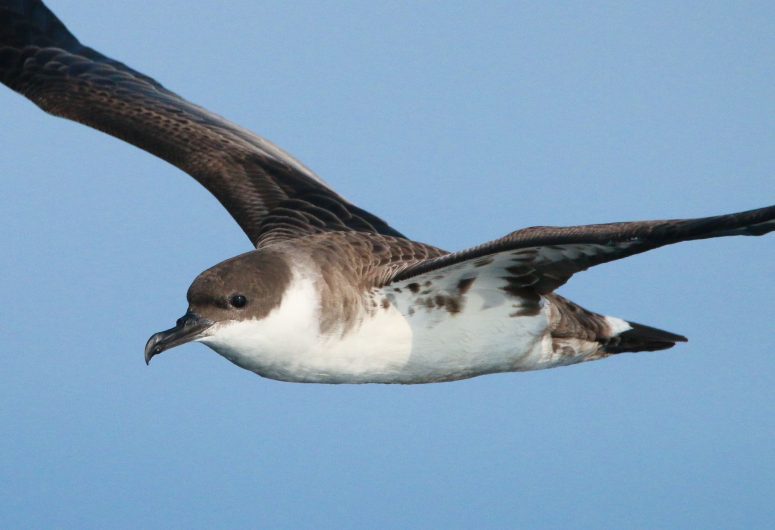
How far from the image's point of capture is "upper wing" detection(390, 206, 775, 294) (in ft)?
22.6

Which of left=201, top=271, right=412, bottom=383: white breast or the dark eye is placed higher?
the dark eye

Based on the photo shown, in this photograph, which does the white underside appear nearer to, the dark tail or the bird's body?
the bird's body

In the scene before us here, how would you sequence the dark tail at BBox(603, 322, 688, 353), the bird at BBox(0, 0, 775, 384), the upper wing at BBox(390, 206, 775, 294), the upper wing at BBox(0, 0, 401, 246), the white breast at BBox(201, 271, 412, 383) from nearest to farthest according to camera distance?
the upper wing at BBox(390, 206, 775, 294) < the bird at BBox(0, 0, 775, 384) < the white breast at BBox(201, 271, 412, 383) < the dark tail at BBox(603, 322, 688, 353) < the upper wing at BBox(0, 0, 401, 246)

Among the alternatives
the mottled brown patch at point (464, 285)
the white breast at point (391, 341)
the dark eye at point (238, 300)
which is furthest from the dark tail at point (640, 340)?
the dark eye at point (238, 300)

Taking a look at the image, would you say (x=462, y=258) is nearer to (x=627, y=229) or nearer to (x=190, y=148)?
(x=627, y=229)

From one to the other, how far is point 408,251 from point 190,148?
2.65 m

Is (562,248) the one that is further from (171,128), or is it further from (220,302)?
(171,128)

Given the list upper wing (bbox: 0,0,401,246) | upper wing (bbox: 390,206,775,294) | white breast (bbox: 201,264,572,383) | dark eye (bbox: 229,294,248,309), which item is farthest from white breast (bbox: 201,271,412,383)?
upper wing (bbox: 0,0,401,246)

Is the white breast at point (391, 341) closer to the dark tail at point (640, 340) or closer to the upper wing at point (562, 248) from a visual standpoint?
the upper wing at point (562, 248)

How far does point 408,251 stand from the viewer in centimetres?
855

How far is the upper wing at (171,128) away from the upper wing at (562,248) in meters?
1.55

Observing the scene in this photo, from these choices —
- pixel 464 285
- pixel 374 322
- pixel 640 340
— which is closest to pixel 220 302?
pixel 374 322

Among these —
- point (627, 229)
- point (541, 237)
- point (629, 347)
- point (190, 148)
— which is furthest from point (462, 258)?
point (190, 148)

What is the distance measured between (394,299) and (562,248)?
1.03 m
